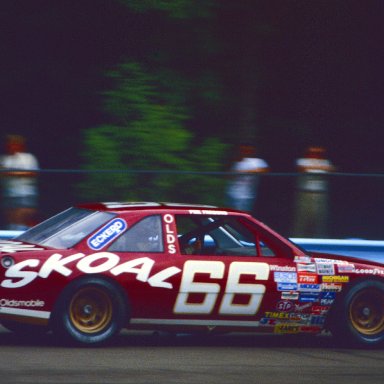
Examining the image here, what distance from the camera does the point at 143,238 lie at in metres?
11.1

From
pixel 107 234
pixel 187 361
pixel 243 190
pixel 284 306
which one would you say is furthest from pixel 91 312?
pixel 243 190

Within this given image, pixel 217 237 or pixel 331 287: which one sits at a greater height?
pixel 217 237

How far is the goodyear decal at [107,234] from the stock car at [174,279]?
0.01m

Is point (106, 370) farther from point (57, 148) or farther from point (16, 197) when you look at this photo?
point (57, 148)

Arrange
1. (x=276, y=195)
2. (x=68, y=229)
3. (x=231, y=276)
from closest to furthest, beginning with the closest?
(x=68, y=229) → (x=231, y=276) → (x=276, y=195)

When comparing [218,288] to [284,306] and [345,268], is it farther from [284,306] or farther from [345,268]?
[345,268]

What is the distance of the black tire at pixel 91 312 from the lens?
10648 millimetres

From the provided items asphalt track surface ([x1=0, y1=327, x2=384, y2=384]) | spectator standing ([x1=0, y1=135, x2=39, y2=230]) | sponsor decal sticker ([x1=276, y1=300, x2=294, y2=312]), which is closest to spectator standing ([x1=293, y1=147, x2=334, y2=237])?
spectator standing ([x1=0, y1=135, x2=39, y2=230])

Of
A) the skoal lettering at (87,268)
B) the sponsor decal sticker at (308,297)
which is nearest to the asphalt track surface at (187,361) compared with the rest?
the sponsor decal sticker at (308,297)

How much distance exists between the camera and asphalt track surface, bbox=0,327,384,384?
929 cm

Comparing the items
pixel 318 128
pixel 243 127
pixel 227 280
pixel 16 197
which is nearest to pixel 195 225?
pixel 227 280

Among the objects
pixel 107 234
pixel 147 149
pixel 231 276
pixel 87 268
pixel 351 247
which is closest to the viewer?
pixel 87 268

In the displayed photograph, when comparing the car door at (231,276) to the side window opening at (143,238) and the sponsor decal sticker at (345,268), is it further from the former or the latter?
the sponsor decal sticker at (345,268)

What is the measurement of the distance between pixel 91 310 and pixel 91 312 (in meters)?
0.02
